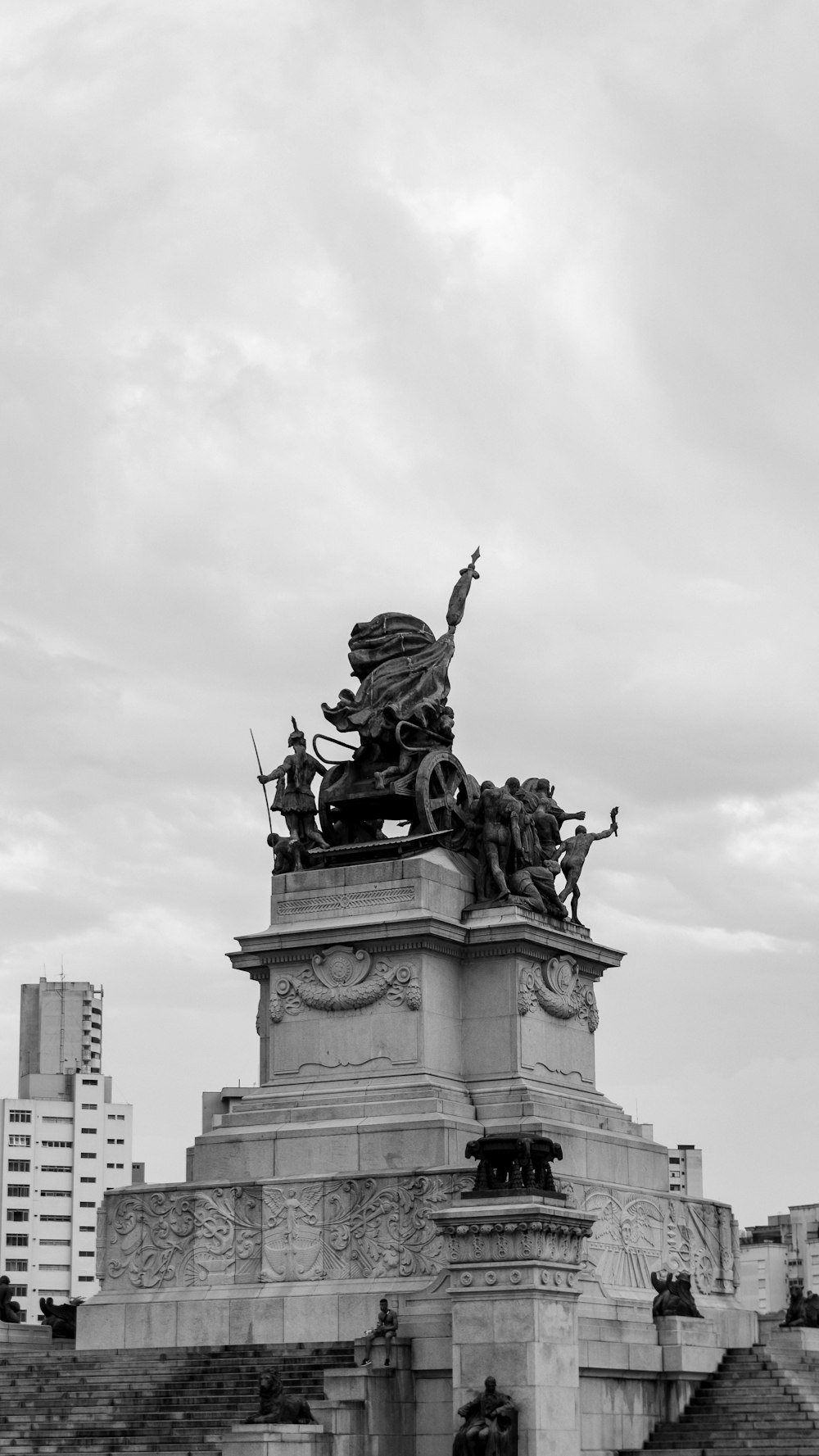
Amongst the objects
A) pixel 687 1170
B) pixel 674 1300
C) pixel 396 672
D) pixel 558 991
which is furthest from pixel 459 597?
pixel 687 1170

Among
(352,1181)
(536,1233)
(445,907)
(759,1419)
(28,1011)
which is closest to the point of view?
(536,1233)

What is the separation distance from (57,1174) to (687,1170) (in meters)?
28.3

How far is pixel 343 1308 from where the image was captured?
47625mm

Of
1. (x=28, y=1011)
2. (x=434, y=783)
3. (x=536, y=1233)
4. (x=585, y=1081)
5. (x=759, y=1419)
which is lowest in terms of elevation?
(x=759, y=1419)

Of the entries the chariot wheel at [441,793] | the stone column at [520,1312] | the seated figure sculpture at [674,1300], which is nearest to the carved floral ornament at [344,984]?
the chariot wheel at [441,793]

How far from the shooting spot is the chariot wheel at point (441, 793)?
180ft

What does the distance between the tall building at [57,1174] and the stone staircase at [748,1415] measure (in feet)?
219

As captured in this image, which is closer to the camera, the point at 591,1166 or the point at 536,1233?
the point at 536,1233

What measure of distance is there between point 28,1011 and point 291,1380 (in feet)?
263

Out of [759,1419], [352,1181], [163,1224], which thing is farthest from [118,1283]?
[759,1419]

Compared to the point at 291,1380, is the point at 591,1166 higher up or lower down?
higher up

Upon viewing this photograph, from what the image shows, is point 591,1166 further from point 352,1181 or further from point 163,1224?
point 163,1224

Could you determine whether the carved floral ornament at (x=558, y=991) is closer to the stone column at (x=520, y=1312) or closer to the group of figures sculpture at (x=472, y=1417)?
the stone column at (x=520, y=1312)

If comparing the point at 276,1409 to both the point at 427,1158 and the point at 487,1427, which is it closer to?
the point at 487,1427
